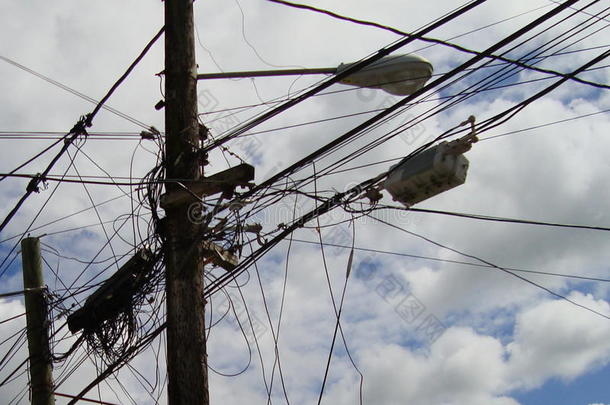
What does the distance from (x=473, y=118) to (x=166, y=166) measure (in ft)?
8.48

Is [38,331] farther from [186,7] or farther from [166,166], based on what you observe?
[186,7]

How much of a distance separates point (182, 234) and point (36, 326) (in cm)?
285

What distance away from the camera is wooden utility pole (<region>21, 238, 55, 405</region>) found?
859 cm

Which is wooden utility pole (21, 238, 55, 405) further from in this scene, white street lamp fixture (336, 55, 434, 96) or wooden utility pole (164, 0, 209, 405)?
white street lamp fixture (336, 55, 434, 96)

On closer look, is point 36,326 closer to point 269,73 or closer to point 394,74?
point 269,73

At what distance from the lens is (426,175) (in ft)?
20.1

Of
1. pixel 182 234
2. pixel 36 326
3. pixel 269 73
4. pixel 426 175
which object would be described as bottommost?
pixel 426 175

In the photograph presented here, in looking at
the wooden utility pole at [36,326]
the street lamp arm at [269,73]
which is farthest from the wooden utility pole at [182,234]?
the wooden utility pole at [36,326]

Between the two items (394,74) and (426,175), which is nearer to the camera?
(426,175)

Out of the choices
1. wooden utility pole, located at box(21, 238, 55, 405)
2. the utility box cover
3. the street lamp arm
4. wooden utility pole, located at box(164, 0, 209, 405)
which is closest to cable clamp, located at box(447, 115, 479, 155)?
the utility box cover

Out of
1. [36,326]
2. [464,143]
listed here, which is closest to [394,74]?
[464,143]

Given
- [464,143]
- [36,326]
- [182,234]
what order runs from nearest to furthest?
[464,143]
[182,234]
[36,326]

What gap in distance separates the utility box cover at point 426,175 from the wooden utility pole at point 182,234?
1.64 metres

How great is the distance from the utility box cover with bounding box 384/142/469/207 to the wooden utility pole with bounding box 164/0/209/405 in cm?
164
